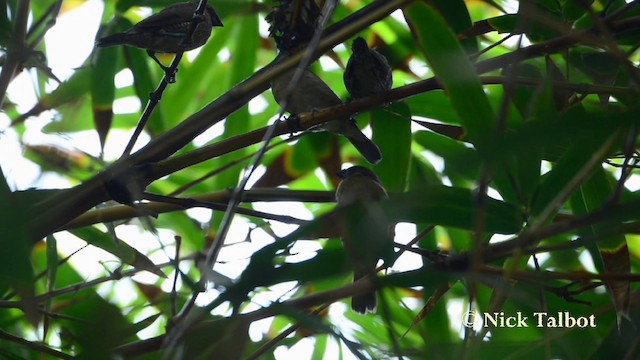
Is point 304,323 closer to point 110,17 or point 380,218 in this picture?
point 380,218

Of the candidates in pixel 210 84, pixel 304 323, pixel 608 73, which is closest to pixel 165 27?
pixel 210 84

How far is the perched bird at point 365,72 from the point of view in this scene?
2305 mm

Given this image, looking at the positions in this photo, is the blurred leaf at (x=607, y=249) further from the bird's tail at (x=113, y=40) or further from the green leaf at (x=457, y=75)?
the bird's tail at (x=113, y=40)

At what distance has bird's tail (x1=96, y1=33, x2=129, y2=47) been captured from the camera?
215 cm

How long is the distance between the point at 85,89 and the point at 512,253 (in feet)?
4.92

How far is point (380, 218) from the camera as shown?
1208 mm

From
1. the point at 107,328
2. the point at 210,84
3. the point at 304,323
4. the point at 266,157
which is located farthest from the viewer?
the point at 210,84

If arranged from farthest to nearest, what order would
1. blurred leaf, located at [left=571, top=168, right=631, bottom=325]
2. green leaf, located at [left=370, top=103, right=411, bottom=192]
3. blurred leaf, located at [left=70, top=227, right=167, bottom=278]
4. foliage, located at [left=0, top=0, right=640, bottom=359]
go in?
green leaf, located at [left=370, top=103, right=411, bottom=192], blurred leaf, located at [left=70, top=227, right=167, bottom=278], blurred leaf, located at [left=571, top=168, right=631, bottom=325], foliage, located at [left=0, top=0, right=640, bottom=359]

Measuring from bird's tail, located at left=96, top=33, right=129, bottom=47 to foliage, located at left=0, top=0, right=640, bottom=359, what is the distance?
0.18 ft

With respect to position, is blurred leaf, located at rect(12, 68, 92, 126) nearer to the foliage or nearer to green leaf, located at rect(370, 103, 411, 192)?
the foliage

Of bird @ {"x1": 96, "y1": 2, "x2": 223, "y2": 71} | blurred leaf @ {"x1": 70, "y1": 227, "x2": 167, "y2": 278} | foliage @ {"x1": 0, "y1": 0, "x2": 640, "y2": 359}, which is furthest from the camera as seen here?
bird @ {"x1": 96, "y1": 2, "x2": 223, "y2": 71}

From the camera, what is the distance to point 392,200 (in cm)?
123

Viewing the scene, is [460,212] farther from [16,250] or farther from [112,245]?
[112,245]

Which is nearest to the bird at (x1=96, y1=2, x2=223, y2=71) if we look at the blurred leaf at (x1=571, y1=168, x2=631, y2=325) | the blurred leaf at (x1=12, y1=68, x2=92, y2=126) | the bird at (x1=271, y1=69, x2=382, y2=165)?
the blurred leaf at (x1=12, y1=68, x2=92, y2=126)
